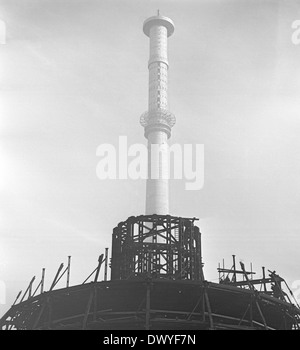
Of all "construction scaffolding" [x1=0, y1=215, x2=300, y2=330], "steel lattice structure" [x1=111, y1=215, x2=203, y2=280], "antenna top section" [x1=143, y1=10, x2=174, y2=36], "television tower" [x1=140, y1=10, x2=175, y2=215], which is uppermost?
"antenna top section" [x1=143, y1=10, x2=174, y2=36]

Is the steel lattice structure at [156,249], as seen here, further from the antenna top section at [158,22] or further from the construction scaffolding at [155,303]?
the antenna top section at [158,22]

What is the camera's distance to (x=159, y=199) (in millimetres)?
83188

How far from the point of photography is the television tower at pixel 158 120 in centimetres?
8419

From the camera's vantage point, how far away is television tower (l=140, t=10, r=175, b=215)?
84188 millimetres

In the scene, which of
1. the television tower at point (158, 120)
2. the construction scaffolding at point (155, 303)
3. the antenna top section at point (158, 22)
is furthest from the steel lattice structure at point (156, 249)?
the antenna top section at point (158, 22)

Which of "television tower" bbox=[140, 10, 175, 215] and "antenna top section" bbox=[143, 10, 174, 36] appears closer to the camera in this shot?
"television tower" bbox=[140, 10, 175, 215]

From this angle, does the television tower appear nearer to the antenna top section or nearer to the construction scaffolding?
the antenna top section

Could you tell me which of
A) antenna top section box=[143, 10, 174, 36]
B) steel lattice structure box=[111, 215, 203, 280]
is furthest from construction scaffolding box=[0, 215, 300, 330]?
antenna top section box=[143, 10, 174, 36]

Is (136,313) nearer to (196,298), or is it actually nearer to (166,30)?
(196,298)

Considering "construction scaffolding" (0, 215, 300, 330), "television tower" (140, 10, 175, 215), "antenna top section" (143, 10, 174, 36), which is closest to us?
"construction scaffolding" (0, 215, 300, 330)

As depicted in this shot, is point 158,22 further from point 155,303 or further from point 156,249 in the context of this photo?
point 155,303

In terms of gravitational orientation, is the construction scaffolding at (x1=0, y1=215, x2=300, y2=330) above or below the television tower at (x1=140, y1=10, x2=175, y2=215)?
below

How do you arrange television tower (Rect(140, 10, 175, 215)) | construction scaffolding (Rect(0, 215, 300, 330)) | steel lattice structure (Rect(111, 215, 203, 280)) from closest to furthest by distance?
1. construction scaffolding (Rect(0, 215, 300, 330))
2. steel lattice structure (Rect(111, 215, 203, 280))
3. television tower (Rect(140, 10, 175, 215))
